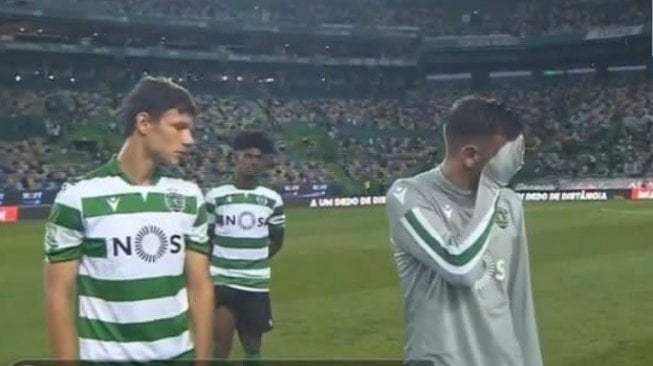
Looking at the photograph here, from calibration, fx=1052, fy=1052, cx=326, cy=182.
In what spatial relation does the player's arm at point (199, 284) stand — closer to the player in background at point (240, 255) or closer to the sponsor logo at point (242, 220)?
the player in background at point (240, 255)

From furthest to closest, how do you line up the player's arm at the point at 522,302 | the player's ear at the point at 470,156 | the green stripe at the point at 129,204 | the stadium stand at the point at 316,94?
the stadium stand at the point at 316,94 → the green stripe at the point at 129,204 → the player's arm at the point at 522,302 → the player's ear at the point at 470,156

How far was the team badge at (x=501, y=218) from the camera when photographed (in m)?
4.01

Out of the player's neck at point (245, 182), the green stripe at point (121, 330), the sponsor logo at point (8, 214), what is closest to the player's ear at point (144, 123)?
the green stripe at point (121, 330)

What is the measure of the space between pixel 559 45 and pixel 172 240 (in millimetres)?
64858

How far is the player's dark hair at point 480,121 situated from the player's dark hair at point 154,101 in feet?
3.67

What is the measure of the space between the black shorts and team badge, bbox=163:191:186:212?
13.5ft

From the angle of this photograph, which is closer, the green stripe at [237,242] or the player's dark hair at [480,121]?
the player's dark hair at [480,121]

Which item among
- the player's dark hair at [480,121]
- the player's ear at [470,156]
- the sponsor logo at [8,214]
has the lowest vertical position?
the sponsor logo at [8,214]

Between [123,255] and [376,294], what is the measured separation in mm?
12397

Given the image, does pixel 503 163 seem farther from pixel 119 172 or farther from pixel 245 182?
pixel 245 182

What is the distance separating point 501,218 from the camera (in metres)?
4.02

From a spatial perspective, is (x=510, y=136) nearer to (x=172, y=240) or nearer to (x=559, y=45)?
(x=172, y=240)

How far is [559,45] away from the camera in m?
66.7

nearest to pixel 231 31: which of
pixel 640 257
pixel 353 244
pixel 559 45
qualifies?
pixel 559 45
